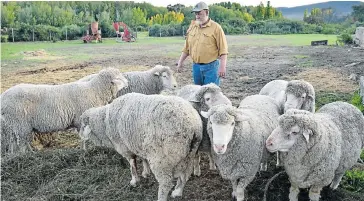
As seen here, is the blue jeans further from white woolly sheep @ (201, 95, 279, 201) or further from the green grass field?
the green grass field

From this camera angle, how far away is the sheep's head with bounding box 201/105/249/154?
3789mm

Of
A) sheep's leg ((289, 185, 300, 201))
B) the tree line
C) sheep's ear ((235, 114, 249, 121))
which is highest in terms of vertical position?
the tree line

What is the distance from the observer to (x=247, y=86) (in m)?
10.7

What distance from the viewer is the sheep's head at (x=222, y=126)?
3.79 metres

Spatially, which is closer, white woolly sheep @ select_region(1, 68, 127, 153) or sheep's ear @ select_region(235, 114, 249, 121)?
sheep's ear @ select_region(235, 114, 249, 121)

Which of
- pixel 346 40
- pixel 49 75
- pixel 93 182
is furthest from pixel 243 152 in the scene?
pixel 346 40

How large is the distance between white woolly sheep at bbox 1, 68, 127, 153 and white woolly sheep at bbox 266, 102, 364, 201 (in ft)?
10.4

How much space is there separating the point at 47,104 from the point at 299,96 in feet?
12.1

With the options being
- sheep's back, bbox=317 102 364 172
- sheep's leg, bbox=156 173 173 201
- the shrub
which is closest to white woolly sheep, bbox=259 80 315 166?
sheep's back, bbox=317 102 364 172

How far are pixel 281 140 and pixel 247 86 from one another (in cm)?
695

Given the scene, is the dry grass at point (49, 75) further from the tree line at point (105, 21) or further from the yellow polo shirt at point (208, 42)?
the tree line at point (105, 21)

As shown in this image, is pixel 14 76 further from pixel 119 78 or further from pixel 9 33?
pixel 9 33

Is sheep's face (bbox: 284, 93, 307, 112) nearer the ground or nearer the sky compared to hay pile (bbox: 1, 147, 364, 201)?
nearer the sky

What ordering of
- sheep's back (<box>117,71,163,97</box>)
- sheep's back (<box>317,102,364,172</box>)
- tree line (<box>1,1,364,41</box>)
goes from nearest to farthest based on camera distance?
sheep's back (<box>317,102,364,172</box>) < sheep's back (<box>117,71,163,97</box>) < tree line (<box>1,1,364,41</box>)
